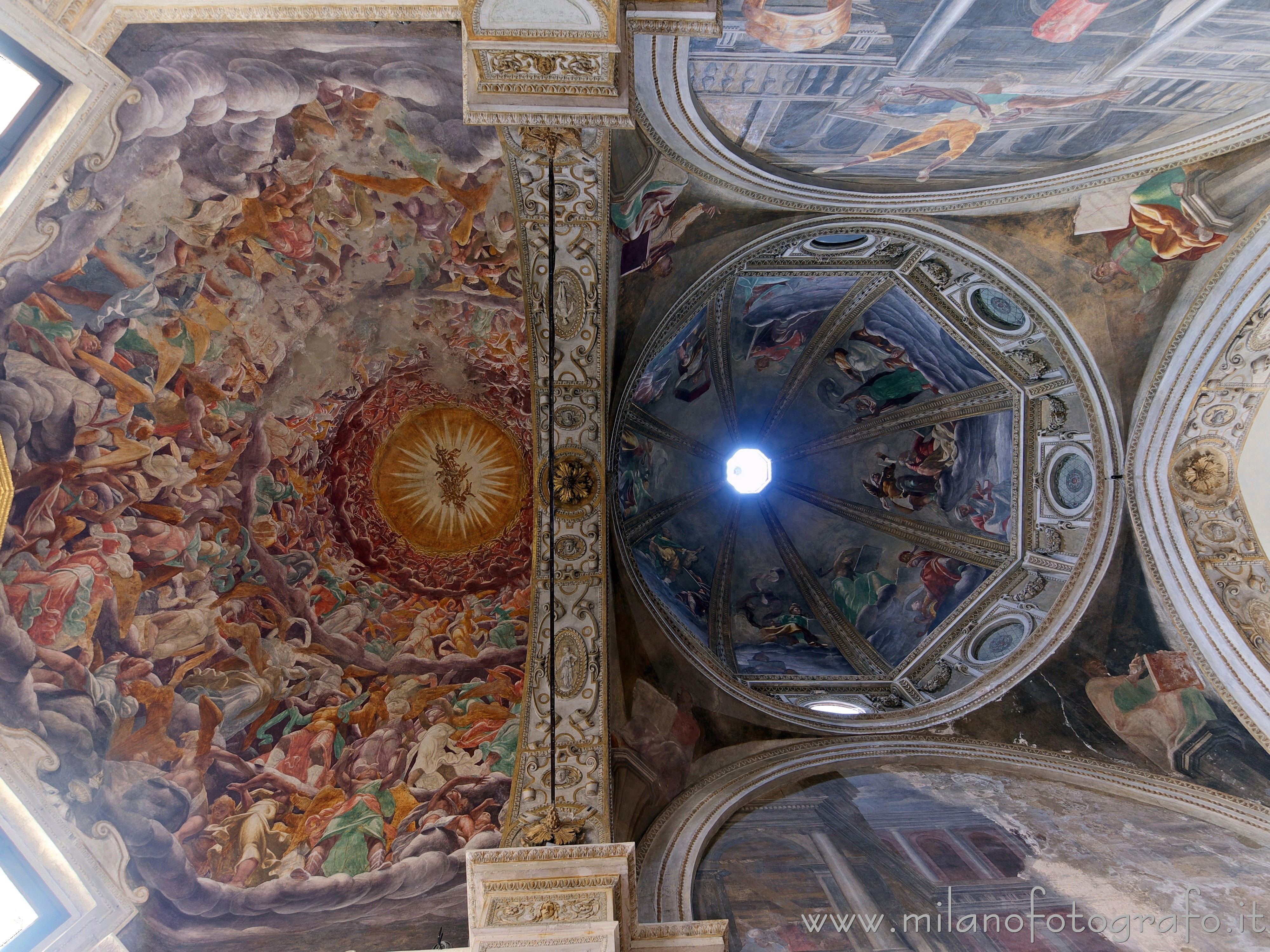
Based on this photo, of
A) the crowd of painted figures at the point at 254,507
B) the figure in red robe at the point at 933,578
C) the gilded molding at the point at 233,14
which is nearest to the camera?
the gilded molding at the point at 233,14

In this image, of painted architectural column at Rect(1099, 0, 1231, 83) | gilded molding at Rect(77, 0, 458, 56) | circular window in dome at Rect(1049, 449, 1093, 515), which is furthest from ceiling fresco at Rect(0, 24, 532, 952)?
circular window in dome at Rect(1049, 449, 1093, 515)

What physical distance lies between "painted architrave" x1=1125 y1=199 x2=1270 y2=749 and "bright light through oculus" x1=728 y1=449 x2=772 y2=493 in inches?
274

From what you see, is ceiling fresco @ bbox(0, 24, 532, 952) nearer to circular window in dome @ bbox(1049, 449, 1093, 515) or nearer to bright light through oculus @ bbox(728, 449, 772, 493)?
bright light through oculus @ bbox(728, 449, 772, 493)

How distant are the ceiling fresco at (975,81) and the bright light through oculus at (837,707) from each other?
321 inches

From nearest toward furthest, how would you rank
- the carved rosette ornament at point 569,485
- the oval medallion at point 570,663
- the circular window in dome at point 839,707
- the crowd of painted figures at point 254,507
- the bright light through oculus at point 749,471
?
the crowd of painted figures at point 254,507, the carved rosette ornament at point 569,485, the oval medallion at point 570,663, the circular window in dome at point 839,707, the bright light through oculus at point 749,471

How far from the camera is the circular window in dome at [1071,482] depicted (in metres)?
9.87

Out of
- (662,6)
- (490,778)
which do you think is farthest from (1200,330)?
(490,778)

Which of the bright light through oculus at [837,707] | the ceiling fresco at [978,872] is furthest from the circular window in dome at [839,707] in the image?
the ceiling fresco at [978,872]

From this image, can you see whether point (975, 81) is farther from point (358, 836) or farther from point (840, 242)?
point (358, 836)

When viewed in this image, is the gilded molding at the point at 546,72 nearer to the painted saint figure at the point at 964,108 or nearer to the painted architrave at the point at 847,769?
the painted saint figure at the point at 964,108

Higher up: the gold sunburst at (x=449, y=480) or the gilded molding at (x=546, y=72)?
the gilded molding at (x=546, y=72)

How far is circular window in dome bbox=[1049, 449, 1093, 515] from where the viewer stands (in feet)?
32.4

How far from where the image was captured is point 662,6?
5.74 meters

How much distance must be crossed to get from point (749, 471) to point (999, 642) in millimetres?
5979
